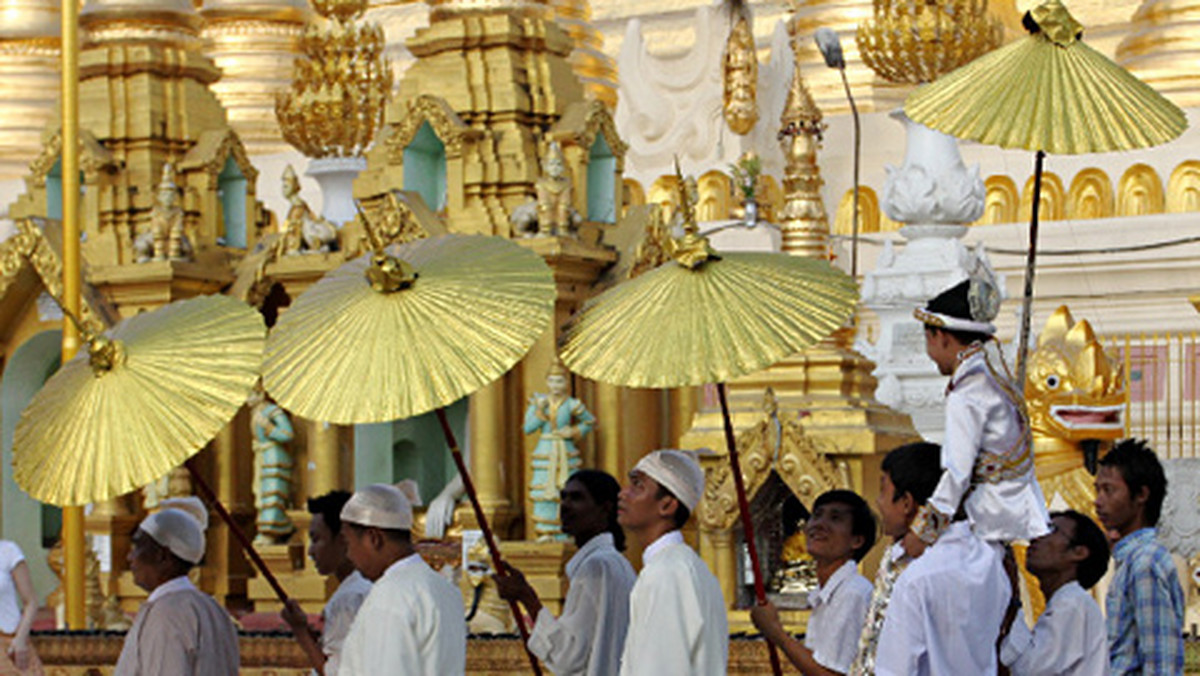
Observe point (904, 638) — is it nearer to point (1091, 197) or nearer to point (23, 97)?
point (1091, 197)

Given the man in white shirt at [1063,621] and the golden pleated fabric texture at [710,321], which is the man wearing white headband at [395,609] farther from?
the man in white shirt at [1063,621]

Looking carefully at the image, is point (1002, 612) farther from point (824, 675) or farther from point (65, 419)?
point (65, 419)

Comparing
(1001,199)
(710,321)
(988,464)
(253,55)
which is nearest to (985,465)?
(988,464)

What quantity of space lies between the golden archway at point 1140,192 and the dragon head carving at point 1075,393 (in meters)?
6.76

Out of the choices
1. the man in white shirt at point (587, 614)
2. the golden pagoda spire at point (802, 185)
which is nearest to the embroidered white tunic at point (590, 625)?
the man in white shirt at point (587, 614)

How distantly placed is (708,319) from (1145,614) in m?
1.59

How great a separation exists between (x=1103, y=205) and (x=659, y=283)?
1125 cm

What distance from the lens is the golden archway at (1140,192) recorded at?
17242 mm

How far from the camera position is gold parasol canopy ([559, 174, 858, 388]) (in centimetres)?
646

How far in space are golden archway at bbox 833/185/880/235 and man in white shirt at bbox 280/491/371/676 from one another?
10.1 meters

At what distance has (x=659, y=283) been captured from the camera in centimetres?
686

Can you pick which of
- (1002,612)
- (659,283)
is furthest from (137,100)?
(1002,612)

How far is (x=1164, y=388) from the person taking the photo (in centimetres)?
1462

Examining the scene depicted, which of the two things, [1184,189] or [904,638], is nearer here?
[904,638]
